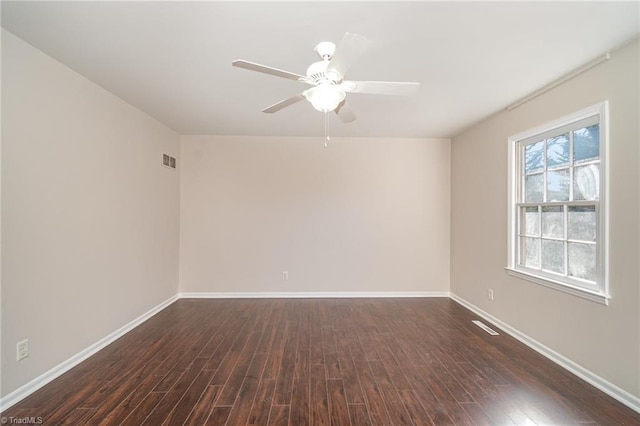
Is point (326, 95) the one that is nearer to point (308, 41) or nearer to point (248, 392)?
point (308, 41)

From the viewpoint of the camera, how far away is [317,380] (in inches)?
82.7

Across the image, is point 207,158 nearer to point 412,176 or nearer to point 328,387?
point 412,176

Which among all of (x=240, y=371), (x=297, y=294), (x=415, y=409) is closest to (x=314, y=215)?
(x=297, y=294)

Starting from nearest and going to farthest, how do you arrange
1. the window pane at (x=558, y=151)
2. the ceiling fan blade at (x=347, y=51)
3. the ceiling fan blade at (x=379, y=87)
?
the ceiling fan blade at (x=347, y=51) → the ceiling fan blade at (x=379, y=87) → the window pane at (x=558, y=151)

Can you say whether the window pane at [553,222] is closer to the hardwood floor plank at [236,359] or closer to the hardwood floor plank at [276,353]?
the hardwood floor plank at [276,353]

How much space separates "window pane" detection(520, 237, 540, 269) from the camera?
9.12 feet

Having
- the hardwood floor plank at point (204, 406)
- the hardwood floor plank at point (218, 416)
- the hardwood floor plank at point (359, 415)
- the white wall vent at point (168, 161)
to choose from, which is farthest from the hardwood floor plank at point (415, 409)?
the white wall vent at point (168, 161)

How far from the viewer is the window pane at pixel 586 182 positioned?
2.14m

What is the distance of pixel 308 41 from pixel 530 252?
3052mm

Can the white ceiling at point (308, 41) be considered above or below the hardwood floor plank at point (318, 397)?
above

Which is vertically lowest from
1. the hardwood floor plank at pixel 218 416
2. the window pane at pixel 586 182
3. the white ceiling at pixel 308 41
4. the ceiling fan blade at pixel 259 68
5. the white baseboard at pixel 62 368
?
the hardwood floor plank at pixel 218 416

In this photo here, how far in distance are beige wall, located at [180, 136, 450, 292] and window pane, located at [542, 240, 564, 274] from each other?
5.49 feet

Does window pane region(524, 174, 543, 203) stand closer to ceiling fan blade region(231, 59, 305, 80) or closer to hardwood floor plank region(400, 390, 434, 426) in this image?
hardwood floor plank region(400, 390, 434, 426)

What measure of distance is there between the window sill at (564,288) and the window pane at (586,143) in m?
1.10
